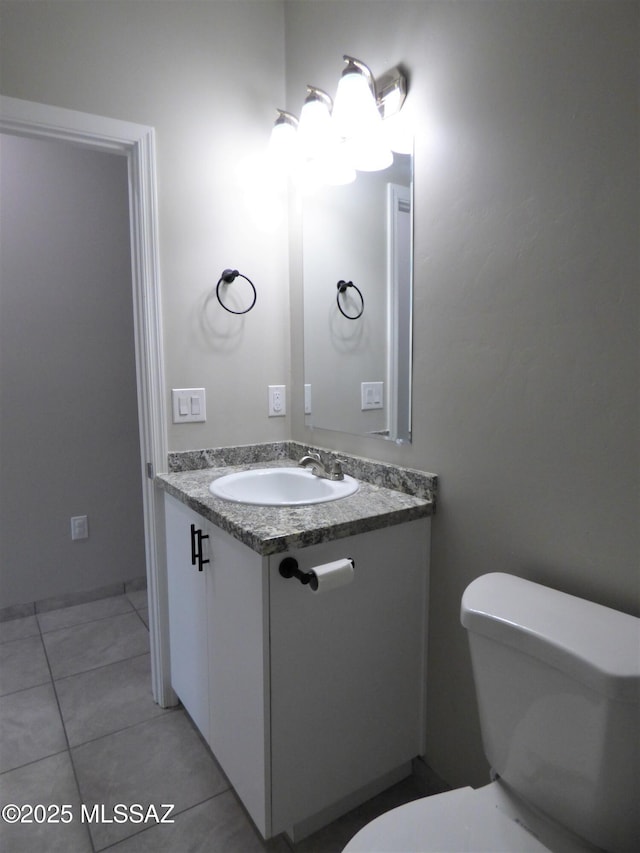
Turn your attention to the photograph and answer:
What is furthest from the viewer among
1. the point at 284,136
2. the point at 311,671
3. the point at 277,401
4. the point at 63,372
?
the point at 63,372

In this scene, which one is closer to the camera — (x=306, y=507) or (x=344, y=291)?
(x=306, y=507)

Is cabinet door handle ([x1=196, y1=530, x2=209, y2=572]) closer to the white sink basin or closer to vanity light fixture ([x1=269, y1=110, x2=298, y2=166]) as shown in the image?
the white sink basin

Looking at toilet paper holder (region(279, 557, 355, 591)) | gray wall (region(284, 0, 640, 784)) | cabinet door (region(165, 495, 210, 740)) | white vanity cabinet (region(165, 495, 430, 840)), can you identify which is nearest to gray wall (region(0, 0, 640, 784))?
gray wall (region(284, 0, 640, 784))

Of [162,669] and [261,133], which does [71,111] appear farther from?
[162,669]

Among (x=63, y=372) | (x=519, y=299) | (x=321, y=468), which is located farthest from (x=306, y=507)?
(x=63, y=372)

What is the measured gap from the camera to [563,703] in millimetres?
818

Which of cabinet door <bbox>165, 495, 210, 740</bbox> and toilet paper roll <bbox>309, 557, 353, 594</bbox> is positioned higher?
toilet paper roll <bbox>309, 557, 353, 594</bbox>

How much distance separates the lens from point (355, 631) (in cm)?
125

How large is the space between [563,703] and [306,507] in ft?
2.25

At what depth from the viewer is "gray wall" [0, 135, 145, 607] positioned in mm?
2279

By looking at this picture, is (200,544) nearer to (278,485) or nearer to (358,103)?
(278,485)

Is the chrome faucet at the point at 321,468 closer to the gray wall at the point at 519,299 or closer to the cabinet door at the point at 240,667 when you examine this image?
the gray wall at the point at 519,299

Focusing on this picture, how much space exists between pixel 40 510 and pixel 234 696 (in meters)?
1.64

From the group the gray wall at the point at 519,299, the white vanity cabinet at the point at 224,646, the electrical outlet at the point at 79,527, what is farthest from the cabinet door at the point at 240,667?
the electrical outlet at the point at 79,527
